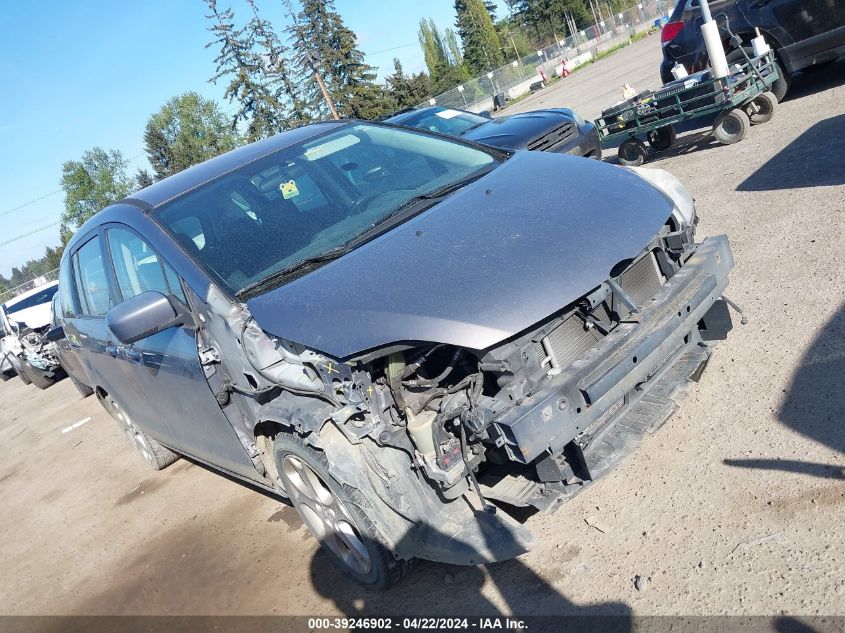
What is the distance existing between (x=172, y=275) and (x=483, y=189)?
5.37ft

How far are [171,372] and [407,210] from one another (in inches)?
62.7

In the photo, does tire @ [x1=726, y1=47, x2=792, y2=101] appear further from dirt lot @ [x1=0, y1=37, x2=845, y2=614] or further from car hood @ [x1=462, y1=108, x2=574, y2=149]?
car hood @ [x1=462, y1=108, x2=574, y2=149]

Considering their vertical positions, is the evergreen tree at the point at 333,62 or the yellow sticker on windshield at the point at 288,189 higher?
the evergreen tree at the point at 333,62

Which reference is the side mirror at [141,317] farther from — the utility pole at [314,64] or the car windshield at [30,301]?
the utility pole at [314,64]

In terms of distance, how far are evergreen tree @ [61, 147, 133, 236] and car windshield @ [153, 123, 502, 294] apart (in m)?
72.2

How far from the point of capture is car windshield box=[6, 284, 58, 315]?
1456cm

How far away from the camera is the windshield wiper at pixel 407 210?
3.24 meters

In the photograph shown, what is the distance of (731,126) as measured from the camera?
7.67 meters

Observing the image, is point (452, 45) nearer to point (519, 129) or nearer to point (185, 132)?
point (185, 132)

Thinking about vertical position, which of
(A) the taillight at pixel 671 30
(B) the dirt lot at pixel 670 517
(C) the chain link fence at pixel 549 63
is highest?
(C) the chain link fence at pixel 549 63

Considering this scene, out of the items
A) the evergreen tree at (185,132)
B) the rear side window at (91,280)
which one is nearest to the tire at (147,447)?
the rear side window at (91,280)

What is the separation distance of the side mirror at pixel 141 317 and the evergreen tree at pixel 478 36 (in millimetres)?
73237

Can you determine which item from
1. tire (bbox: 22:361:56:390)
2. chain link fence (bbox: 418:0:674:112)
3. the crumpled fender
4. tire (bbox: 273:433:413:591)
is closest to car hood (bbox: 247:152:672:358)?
the crumpled fender

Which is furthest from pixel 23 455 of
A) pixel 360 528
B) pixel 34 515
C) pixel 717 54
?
pixel 717 54
